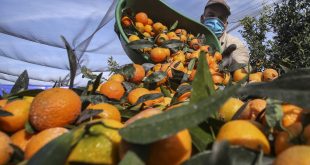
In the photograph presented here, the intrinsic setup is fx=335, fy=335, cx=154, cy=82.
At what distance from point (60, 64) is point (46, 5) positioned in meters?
2.75

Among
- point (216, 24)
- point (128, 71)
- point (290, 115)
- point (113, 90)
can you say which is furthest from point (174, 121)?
point (216, 24)

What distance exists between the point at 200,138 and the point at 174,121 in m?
0.14

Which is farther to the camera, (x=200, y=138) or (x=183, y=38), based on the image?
(x=183, y=38)

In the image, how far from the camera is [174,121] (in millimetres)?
488

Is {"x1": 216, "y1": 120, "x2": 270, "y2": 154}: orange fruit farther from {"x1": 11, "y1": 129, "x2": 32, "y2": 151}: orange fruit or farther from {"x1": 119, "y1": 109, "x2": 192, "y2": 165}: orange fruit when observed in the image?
{"x1": 11, "y1": 129, "x2": 32, "y2": 151}: orange fruit

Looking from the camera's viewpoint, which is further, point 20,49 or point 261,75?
point 20,49

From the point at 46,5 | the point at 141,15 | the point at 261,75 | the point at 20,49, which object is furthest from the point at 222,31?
the point at 20,49

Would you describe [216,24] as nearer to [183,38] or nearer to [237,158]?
[183,38]

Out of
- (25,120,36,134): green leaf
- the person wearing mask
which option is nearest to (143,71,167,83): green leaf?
(25,120,36,134): green leaf

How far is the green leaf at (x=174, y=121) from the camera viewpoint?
1.58 ft

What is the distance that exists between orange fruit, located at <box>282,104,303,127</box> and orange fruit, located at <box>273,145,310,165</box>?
136 millimetres

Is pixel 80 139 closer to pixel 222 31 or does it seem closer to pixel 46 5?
pixel 222 31

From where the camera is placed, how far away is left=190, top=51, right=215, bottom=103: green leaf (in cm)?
66

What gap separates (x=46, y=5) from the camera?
589 centimetres
